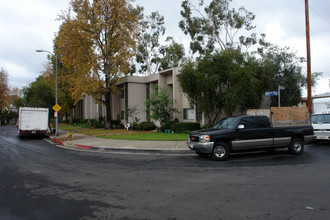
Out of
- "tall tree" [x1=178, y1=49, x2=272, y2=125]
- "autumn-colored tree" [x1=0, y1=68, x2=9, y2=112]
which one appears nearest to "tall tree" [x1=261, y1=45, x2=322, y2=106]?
"tall tree" [x1=178, y1=49, x2=272, y2=125]

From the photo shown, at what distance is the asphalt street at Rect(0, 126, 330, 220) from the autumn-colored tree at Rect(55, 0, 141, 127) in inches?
678

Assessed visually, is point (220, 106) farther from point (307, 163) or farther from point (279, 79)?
point (307, 163)

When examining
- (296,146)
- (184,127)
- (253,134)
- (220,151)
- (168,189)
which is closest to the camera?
(168,189)

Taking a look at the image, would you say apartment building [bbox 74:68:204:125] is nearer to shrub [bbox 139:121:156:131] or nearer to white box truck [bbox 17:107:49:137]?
shrub [bbox 139:121:156:131]

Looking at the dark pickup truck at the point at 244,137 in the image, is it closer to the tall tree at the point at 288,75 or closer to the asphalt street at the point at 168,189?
the asphalt street at the point at 168,189

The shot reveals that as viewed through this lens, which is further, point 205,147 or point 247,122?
point 247,122

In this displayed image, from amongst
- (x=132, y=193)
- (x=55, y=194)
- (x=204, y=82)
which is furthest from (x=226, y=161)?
(x=204, y=82)

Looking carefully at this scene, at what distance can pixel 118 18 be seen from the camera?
2486cm

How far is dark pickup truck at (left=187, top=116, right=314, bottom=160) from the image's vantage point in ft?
30.0

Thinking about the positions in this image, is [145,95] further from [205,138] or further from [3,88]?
[3,88]

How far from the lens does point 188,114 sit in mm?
23562

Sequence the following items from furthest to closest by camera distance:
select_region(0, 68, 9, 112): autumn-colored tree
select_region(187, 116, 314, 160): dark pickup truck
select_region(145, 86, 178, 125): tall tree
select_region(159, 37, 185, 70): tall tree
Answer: select_region(0, 68, 9, 112): autumn-colored tree → select_region(159, 37, 185, 70): tall tree → select_region(145, 86, 178, 125): tall tree → select_region(187, 116, 314, 160): dark pickup truck

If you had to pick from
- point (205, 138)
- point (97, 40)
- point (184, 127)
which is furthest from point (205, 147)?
point (97, 40)

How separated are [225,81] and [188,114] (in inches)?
270
